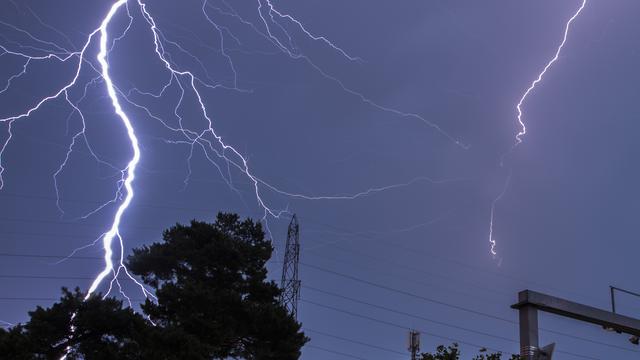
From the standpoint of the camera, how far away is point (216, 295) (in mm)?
16594

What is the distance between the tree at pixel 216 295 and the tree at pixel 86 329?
0.83 metres

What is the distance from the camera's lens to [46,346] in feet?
49.3

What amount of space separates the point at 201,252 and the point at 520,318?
8.67 meters

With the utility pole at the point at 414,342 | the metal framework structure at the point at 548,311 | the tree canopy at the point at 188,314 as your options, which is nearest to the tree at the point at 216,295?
the tree canopy at the point at 188,314

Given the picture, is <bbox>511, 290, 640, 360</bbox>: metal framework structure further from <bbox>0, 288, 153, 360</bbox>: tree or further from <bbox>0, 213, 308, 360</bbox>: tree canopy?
<bbox>0, 288, 153, 360</bbox>: tree

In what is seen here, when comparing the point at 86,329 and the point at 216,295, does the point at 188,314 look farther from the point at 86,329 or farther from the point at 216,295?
the point at 86,329

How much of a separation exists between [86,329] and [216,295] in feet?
10.8

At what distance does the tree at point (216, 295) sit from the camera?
16.0 m

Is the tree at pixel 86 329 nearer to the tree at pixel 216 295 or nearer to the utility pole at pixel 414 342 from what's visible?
the tree at pixel 216 295

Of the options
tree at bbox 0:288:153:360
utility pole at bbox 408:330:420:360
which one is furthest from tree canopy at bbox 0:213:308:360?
Result: utility pole at bbox 408:330:420:360

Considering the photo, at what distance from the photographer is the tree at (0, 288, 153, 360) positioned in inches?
590

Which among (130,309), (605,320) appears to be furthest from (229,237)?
(605,320)

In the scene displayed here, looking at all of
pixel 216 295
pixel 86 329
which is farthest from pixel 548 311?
pixel 86 329

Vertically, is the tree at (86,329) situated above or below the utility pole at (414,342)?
below
